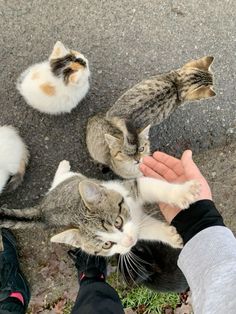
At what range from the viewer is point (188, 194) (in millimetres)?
2629

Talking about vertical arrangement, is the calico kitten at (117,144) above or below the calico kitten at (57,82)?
below

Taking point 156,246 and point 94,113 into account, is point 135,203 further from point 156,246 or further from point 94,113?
point 94,113

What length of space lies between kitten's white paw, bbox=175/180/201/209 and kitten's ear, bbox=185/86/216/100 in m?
0.97

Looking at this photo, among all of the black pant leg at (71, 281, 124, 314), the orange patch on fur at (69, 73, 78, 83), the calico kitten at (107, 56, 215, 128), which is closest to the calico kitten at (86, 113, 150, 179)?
the calico kitten at (107, 56, 215, 128)

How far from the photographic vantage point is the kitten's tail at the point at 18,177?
11.3 feet

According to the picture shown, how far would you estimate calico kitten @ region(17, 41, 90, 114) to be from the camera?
3.23 metres

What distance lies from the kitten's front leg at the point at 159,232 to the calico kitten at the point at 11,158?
1122 millimetres

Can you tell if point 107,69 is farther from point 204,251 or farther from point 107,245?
point 204,251

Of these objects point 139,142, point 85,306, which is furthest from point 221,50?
point 85,306

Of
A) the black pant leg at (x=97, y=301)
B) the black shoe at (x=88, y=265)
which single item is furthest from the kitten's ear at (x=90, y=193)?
the black shoe at (x=88, y=265)

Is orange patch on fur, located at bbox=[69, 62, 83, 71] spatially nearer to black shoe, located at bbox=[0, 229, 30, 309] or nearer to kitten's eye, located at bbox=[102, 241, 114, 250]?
kitten's eye, located at bbox=[102, 241, 114, 250]

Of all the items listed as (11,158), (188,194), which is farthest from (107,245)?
(11,158)

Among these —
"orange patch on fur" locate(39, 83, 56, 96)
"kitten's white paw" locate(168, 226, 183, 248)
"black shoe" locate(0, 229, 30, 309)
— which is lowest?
"black shoe" locate(0, 229, 30, 309)

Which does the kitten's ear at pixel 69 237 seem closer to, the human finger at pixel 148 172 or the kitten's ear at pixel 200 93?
the human finger at pixel 148 172
